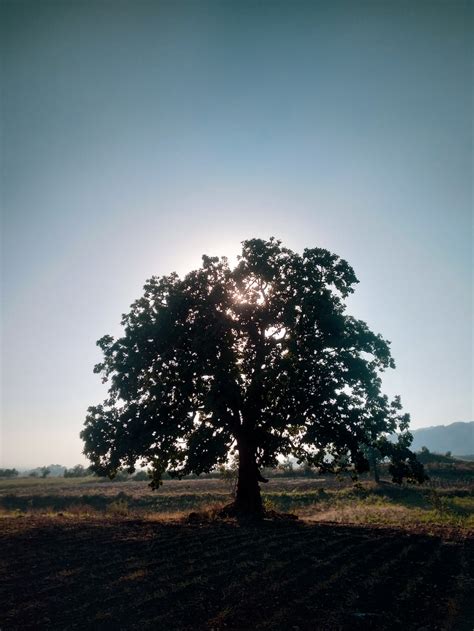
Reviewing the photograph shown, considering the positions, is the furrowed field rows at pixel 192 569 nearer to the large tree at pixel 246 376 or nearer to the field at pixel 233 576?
the field at pixel 233 576

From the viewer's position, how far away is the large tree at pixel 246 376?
23.0 m

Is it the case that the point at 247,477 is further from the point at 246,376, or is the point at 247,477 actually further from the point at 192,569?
the point at 192,569

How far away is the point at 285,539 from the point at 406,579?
21.0 ft

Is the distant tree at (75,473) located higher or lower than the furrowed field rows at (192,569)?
lower

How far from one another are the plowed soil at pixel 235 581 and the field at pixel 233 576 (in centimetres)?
4

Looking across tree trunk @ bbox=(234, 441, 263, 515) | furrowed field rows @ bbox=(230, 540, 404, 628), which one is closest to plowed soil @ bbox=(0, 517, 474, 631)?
furrowed field rows @ bbox=(230, 540, 404, 628)

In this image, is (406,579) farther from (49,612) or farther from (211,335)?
(211,335)

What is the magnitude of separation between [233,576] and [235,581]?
491mm

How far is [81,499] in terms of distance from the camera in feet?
169

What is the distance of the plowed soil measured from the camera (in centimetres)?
827

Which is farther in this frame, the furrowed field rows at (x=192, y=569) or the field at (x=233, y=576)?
the furrowed field rows at (x=192, y=569)

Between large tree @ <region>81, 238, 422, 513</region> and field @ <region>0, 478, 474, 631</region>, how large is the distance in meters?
4.22

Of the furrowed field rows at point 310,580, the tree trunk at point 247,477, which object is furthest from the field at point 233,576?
the tree trunk at point 247,477

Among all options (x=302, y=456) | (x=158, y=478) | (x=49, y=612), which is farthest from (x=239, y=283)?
(x=49, y=612)
